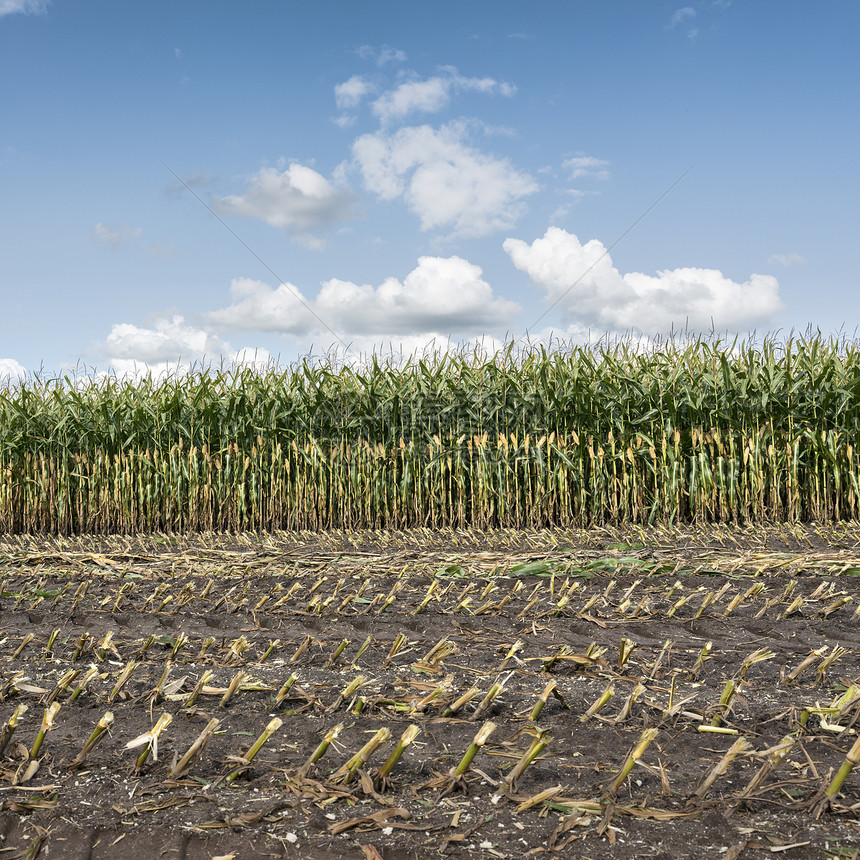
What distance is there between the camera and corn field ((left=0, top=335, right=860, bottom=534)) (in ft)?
25.0

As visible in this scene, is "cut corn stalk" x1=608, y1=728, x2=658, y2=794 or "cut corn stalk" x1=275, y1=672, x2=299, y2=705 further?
"cut corn stalk" x1=275, y1=672, x2=299, y2=705

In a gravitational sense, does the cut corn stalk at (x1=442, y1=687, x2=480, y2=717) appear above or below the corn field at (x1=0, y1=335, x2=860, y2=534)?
below

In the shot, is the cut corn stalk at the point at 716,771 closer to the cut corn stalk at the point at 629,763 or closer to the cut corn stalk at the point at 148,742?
the cut corn stalk at the point at 629,763

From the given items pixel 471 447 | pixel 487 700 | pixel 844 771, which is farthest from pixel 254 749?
pixel 471 447

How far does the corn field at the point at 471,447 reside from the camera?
763cm

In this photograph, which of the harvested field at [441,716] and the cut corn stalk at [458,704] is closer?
the harvested field at [441,716]

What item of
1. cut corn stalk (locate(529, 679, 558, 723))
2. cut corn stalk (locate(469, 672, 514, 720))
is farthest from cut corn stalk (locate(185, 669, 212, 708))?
cut corn stalk (locate(529, 679, 558, 723))

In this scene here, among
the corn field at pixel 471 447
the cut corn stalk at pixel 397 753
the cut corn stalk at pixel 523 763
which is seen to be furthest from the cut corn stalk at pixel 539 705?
the corn field at pixel 471 447

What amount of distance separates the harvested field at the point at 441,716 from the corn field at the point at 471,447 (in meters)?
3.04

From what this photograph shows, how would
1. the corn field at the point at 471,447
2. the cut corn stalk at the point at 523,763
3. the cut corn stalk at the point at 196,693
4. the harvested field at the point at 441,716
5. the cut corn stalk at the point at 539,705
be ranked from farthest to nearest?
the corn field at the point at 471,447 → the cut corn stalk at the point at 196,693 → the cut corn stalk at the point at 539,705 → the cut corn stalk at the point at 523,763 → the harvested field at the point at 441,716

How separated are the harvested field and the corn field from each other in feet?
9.96

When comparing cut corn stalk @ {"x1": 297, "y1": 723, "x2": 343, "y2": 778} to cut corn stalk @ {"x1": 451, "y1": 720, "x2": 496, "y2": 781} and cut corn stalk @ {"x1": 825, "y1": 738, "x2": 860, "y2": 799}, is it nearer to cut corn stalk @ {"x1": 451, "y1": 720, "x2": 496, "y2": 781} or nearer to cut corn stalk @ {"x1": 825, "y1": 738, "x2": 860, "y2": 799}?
cut corn stalk @ {"x1": 451, "y1": 720, "x2": 496, "y2": 781}

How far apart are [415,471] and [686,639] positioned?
4.85m

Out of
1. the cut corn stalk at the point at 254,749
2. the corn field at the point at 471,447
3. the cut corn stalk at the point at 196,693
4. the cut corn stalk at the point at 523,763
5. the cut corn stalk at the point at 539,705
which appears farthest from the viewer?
the corn field at the point at 471,447
